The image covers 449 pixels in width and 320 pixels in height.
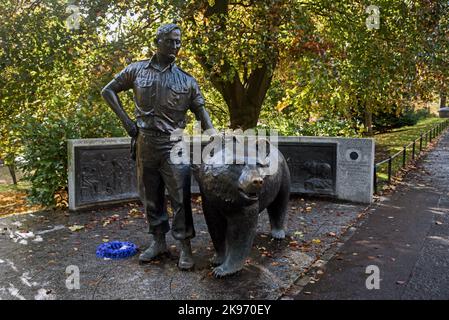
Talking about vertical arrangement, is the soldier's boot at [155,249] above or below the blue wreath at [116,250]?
above

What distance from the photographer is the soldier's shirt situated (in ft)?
15.6

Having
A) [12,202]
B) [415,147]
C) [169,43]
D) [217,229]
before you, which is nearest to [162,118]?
[169,43]

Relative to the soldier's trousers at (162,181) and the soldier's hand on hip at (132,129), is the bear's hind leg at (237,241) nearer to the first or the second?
the soldier's trousers at (162,181)

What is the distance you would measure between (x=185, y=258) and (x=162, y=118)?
1.65 metres

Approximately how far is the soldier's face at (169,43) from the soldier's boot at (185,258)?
218 centimetres

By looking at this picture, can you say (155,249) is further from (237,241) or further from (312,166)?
(312,166)

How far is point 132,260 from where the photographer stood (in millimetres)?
5328

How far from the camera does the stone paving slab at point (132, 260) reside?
4359mm

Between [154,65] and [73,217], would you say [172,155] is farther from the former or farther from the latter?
[73,217]

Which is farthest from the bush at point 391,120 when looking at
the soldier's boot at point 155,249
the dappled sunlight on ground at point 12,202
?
the soldier's boot at point 155,249

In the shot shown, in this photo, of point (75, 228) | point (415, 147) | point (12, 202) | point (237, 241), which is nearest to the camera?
point (237, 241)

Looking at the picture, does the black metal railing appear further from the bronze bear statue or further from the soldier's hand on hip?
the soldier's hand on hip

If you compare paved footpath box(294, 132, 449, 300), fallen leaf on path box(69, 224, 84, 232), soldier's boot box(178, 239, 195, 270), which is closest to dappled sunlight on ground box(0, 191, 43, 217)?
fallen leaf on path box(69, 224, 84, 232)

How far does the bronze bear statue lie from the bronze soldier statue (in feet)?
1.05
